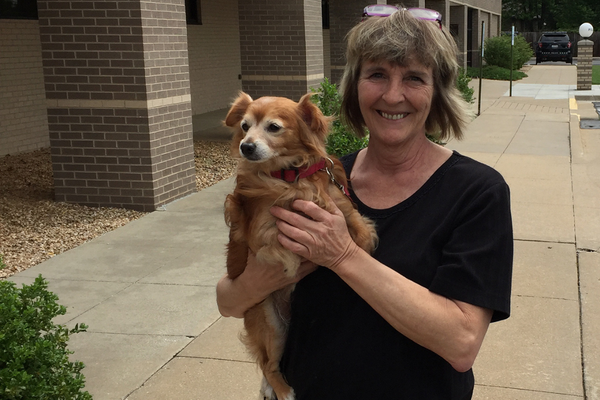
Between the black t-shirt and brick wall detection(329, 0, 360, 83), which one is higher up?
brick wall detection(329, 0, 360, 83)

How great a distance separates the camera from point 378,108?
2.35 meters

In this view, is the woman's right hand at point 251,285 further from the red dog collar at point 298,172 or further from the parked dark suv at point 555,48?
the parked dark suv at point 555,48

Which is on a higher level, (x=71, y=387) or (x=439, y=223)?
(x=439, y=223)

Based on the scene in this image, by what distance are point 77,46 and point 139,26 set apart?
93 centimetres

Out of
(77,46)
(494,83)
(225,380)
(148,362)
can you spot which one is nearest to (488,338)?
(225,380)

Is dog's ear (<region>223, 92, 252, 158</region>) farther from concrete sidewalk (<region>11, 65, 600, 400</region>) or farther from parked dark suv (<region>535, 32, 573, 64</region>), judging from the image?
parked dark suv (<region>535, 32, 573, 64</region>)

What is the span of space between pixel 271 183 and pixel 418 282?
67cm

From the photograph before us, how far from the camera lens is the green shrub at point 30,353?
9.03ft

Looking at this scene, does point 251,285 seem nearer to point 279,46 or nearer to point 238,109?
point 238,109

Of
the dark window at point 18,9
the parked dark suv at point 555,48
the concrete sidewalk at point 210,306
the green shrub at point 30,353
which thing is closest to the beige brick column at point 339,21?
the dark window at point 18,9

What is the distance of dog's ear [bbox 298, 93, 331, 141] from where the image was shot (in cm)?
261

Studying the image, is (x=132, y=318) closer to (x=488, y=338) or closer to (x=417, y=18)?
(x=488, y=338)

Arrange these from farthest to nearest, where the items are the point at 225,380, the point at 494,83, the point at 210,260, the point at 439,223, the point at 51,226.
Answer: the point at 494,83 → the point at 51,226 → the point at 210,260 → the point at 225,380 → the point at 439,223

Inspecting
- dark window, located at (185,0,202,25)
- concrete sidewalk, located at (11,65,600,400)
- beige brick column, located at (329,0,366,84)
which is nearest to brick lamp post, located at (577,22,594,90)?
beige brick column, located at (329,0,366,84)
